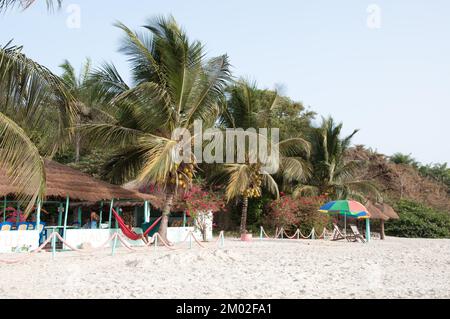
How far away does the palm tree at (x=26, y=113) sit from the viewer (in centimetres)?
707

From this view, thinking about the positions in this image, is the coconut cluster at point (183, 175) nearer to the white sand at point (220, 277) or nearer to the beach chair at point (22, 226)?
the white sand at point (220, 277)

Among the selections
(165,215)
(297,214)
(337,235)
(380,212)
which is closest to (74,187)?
(165,215)

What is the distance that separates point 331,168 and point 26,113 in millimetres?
20570

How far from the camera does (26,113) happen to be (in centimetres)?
744

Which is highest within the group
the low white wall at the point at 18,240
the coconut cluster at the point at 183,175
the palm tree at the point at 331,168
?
the palm tree at the point at 331,168

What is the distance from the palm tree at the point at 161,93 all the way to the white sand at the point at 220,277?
12.5 ft

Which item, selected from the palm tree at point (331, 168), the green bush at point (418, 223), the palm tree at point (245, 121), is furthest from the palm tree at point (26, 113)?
the green bush at point (418, 223)

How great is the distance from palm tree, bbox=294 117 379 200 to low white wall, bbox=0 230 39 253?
1521 centimetres

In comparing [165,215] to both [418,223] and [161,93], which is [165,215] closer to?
[161,93]

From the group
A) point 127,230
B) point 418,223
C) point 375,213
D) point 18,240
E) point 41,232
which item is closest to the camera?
point 18,240

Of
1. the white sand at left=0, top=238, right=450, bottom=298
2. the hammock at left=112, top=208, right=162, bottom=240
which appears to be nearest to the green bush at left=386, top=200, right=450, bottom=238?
the white sand at left=0, top=238, right=450, bottom=298

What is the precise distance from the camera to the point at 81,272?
29.8ft
